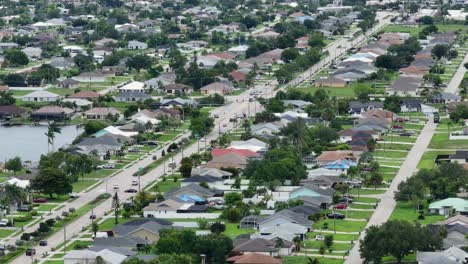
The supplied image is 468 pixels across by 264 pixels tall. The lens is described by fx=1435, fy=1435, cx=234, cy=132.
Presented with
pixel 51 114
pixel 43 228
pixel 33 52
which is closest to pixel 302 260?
pixel 43 228

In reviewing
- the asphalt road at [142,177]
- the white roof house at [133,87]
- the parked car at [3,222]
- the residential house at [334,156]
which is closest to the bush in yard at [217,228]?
the asphalt road at [142,177]

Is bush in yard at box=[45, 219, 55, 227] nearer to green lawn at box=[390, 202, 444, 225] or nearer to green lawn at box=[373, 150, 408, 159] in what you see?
green lawn at box=[390, 202, 444, 225]

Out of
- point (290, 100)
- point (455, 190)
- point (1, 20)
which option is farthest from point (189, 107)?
point (1, 20)

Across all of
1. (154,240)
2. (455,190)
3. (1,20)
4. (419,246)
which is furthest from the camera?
(1,20)

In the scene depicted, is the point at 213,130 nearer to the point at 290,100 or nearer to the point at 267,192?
the point at 290,100

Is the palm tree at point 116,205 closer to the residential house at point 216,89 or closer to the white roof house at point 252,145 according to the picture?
the white roof house at point 252,145

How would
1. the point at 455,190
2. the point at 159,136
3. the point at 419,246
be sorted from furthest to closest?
the point at 159,136, the point at 455,190, the point at 419,246
